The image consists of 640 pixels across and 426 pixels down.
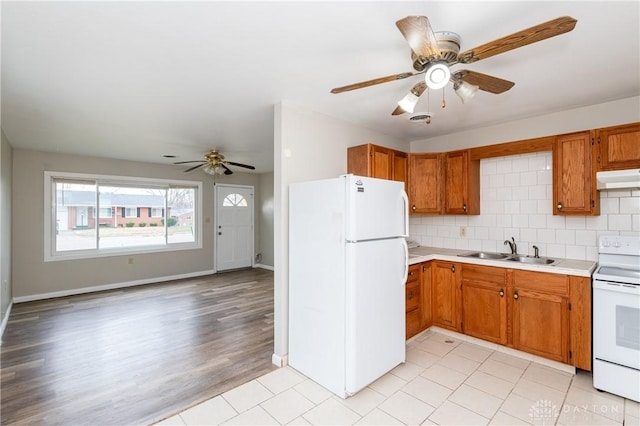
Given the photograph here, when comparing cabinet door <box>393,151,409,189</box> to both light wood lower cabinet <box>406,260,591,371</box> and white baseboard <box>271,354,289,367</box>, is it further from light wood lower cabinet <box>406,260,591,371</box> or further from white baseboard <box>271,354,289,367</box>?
white baseboard <box>271,354,289,367</box>

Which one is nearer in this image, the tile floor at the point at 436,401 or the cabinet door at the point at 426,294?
the tile floor at the point at 436,401

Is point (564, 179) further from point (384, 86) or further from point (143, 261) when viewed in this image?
point (143, 261)

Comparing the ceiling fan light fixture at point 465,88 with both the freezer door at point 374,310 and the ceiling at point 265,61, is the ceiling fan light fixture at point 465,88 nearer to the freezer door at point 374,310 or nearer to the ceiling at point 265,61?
the ceiling at point 265,61

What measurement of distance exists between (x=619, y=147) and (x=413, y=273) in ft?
6.73

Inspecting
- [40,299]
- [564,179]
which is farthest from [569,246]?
[40,299]

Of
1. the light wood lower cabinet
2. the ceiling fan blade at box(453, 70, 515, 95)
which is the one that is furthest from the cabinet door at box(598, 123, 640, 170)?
the ceiling fan blade at box(453, 70, 515, 95)

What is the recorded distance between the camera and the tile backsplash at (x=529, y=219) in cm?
279

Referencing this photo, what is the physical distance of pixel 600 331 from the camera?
7.64ft

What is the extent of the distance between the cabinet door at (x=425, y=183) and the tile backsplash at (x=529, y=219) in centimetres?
42

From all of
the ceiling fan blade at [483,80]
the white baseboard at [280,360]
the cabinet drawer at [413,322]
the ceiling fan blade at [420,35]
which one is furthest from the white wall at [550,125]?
the white baseboard at [280,360]

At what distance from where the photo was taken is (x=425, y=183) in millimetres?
3750

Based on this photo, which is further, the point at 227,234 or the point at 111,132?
the point at 227,234

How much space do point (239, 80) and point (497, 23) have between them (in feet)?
5.69

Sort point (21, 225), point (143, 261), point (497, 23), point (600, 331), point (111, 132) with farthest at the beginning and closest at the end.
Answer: point (143, 261) < point (21, 225) < point (111, 132) < point (600, 331) < point (497, 23)
